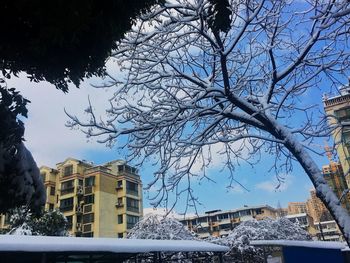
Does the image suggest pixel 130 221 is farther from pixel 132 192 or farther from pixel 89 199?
pixel 89 199

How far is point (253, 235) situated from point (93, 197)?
3162 cm

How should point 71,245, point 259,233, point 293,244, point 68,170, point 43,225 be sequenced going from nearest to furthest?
point 71,245, point 293,244, point 259,233, point 43,225, point 68,170

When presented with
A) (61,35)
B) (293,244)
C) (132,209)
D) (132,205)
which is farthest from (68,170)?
(61,35)

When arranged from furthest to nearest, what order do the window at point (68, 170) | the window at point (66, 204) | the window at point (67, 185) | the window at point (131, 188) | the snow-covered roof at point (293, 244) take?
the window at point (131, 188)
the window at point (68, 170)
the window at point (67, 185)
the window at point (66, 204)
the snow-covered roof at point (293, 244)

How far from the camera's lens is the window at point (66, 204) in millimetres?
49938

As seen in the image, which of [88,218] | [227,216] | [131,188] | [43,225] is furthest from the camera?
[227,216]

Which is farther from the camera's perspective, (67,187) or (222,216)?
(222,216)

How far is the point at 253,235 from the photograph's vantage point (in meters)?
23.0

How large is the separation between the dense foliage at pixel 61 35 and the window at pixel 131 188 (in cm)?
5036

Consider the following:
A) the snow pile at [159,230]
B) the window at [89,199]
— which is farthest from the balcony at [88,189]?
the snow pile at [159,230]

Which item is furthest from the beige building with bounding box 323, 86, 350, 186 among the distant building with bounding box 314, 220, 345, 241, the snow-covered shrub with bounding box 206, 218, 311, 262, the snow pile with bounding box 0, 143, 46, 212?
the distant building with bounding box 314, 220, 345, 241

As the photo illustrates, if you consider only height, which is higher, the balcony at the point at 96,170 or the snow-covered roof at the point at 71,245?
the balcony at the point at 96,170

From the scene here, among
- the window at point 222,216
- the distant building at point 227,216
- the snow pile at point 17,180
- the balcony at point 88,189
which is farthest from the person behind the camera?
the window at point 222,216

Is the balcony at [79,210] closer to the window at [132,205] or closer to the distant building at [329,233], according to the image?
the window at [132,205]
